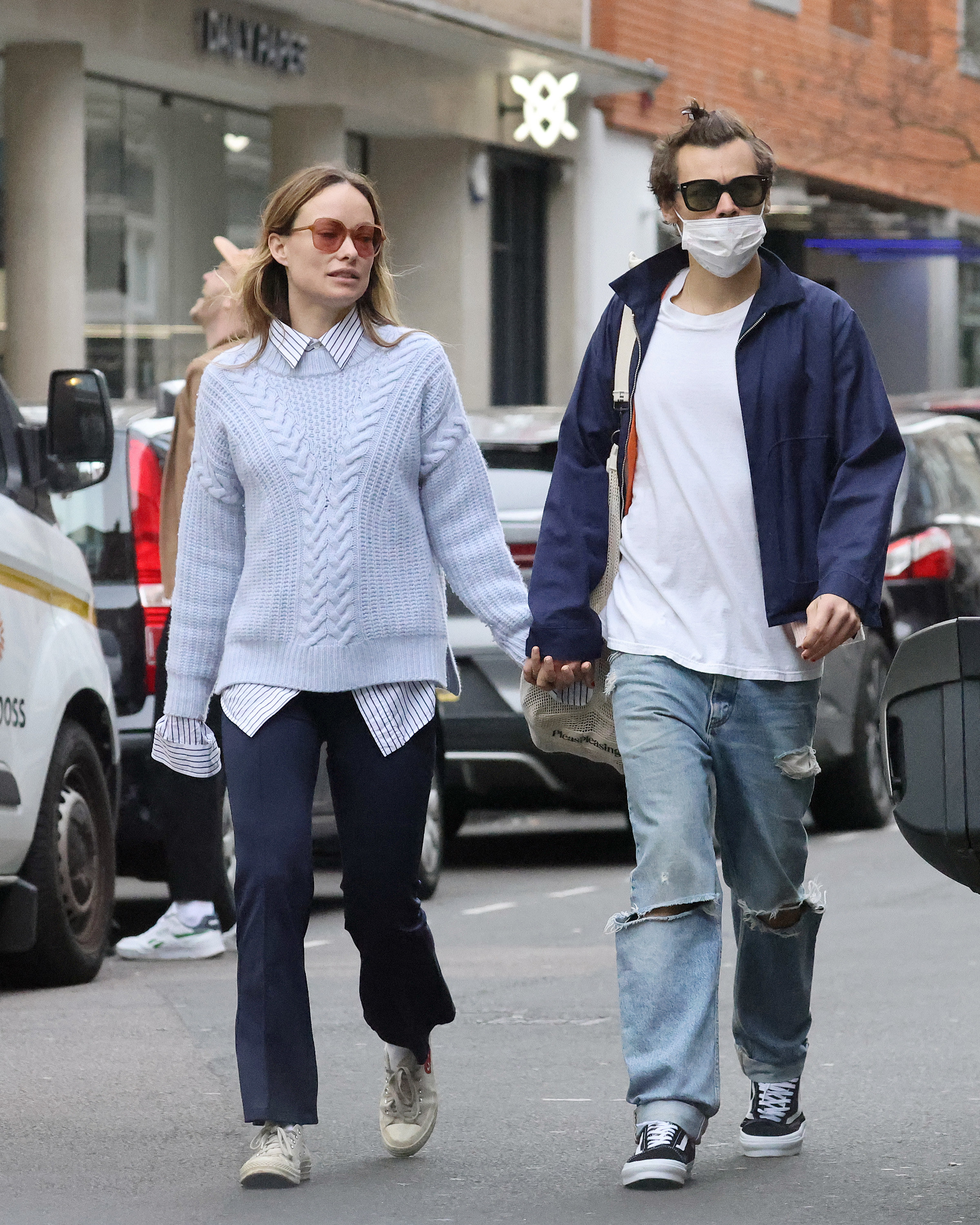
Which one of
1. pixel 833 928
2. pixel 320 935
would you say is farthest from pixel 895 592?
pixel 320 935

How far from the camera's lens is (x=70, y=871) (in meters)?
8.08

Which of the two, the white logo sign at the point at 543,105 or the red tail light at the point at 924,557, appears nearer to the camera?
the red tail light at the point at 924,557

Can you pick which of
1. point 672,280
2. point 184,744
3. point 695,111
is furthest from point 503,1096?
point 695,111

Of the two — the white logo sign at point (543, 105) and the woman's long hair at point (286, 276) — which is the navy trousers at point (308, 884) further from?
the white logo sign at point (543, 105)

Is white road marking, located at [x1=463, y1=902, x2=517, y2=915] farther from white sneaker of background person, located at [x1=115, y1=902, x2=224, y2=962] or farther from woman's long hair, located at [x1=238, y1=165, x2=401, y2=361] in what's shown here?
woman's long hair, located at [x1=238, y1=165, x2=401, y2=361]

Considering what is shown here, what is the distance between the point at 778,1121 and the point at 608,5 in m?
22.3

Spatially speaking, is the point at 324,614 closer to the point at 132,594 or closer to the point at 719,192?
the point at 719,192

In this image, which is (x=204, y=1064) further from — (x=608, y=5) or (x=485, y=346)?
(x=608, y=5)

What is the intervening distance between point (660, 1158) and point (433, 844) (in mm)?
5075

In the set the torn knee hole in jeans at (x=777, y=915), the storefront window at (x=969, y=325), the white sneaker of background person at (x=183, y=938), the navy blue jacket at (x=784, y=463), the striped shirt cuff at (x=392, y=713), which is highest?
the storefront window at (x=969, y=325)

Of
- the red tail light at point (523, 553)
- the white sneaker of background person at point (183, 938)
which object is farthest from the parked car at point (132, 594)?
the red tail light at point (523, 553)

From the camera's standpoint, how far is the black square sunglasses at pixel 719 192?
5379 mm

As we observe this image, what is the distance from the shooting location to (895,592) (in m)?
12.5

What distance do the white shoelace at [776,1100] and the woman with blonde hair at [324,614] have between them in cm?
64
